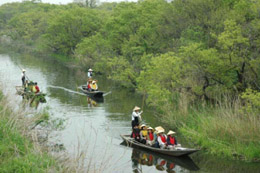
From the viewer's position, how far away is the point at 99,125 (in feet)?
79.1

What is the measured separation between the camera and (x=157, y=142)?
19234 millimetres

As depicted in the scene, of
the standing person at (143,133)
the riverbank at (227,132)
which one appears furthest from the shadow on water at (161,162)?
the riverbank at (227,132)

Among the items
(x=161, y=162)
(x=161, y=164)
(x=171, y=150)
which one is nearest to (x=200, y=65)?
(x=171, y=150)

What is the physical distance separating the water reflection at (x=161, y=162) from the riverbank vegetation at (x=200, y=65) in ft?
4.90

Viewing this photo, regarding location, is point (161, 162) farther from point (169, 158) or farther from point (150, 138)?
point (150, 138)

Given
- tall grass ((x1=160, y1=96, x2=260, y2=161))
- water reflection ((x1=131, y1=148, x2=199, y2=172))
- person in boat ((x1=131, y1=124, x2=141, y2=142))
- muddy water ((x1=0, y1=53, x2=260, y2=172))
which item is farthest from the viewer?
person in boat ((x1=131, y1=124, x2=141, y2=142))

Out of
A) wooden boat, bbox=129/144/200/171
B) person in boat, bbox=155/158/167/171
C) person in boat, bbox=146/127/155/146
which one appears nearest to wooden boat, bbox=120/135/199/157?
wooden boat, bbox=129/144/200/171

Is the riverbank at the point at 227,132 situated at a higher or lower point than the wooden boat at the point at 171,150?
higher

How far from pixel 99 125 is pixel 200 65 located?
718 centimetres

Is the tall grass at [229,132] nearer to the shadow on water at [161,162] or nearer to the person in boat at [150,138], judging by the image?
the shadow on water at [161,162]

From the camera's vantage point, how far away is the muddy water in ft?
56.8

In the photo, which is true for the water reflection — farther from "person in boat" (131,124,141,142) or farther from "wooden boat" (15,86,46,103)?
"wooden boat" (15,86,46,103)

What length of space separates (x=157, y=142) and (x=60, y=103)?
44.2ft

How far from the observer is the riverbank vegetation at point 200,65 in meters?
18.4
